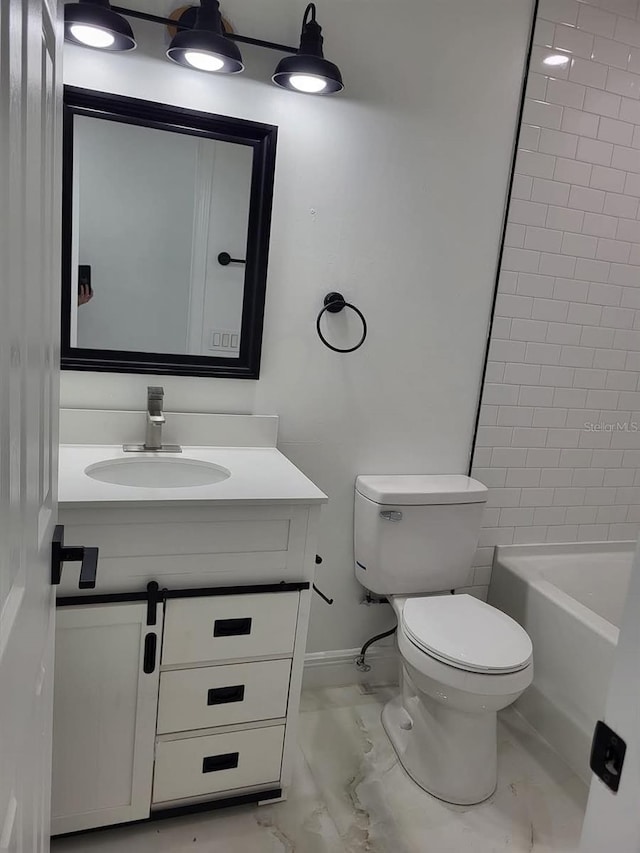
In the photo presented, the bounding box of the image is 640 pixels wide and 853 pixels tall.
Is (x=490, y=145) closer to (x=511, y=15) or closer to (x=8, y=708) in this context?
(x=511, y=15)

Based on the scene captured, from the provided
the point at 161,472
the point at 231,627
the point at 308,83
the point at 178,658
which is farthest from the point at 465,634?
the point at 308,83

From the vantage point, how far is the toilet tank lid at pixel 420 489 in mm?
2145

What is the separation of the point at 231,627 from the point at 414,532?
2.54 feet

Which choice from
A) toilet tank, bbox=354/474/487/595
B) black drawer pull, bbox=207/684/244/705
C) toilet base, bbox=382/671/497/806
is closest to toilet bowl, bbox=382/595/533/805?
toilet base, bbox=382/671/497/806

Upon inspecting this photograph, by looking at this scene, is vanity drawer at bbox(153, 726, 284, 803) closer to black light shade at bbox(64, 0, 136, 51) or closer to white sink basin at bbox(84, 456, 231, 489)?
white sink basin at bbox(84, 456, 231, 489)

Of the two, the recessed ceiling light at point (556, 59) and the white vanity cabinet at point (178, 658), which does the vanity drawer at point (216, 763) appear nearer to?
the white vanity cabinet at point (178, 658)

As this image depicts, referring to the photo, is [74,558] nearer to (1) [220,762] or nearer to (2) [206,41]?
(1) [220,762]

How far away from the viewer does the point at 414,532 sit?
2182 mm

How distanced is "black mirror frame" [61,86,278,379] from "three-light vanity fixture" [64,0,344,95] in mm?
130

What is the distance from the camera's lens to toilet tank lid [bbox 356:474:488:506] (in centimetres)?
214

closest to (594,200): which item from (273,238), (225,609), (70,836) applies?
(273,238)

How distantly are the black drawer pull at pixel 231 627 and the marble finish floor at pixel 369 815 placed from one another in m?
0.56

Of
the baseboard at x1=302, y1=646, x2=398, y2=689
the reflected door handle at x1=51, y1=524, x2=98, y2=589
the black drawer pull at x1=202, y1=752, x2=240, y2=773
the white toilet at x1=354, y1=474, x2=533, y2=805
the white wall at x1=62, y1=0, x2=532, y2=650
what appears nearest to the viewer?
the reflected door handle at x1=51, y1=524, x2=98, y2=589
